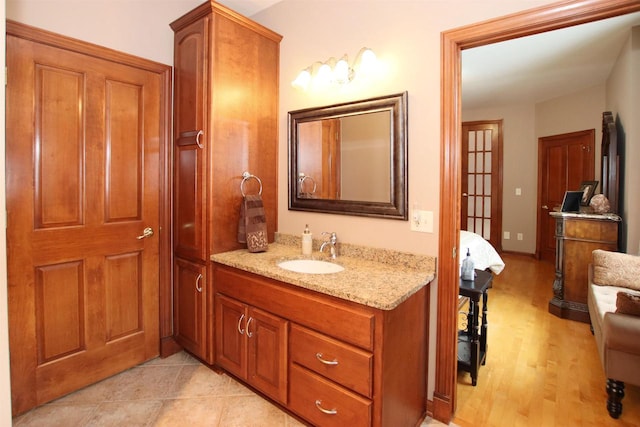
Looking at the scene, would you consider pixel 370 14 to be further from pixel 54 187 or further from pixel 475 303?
pixel 54 187

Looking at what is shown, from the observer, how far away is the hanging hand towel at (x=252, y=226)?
226 centimetres

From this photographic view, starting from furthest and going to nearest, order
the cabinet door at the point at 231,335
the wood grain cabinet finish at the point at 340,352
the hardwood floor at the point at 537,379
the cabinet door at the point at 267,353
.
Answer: the cabinet door at the point at 231,335 < the hardwood floor at the point at 537,379 < the cabinet door at the point at 267,353 < the wood grain cabinet finish at the point at 340,352

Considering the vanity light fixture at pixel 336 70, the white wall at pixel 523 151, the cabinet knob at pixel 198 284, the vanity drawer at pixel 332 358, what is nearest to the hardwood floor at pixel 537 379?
the vanity drawer at pixel 332 358

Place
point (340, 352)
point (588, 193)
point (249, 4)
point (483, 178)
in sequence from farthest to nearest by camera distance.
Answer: point (483, 178)
point (588, 193)
point (249, 4)
point (340, 352)

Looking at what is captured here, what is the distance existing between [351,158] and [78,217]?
167 cm

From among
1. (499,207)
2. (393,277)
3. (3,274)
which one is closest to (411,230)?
(393,277)

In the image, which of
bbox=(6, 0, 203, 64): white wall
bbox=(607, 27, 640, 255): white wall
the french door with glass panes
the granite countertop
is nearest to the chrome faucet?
the granite countertop

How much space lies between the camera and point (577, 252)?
129 inches

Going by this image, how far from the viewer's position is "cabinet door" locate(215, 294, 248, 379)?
6.66 feet

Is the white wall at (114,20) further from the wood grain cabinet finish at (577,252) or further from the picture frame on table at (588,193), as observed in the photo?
the picture frame on table at (588,193)

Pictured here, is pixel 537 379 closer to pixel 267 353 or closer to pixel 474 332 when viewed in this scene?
pixel 474 332

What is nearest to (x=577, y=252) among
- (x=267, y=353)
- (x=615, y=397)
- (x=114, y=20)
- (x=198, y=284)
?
(x=615, y=397)

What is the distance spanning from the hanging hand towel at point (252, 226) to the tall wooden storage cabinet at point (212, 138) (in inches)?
3.1

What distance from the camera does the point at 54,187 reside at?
1.97 m
